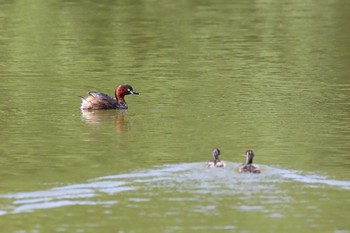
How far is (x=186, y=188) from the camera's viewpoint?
14.3 m

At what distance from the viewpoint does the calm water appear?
13484 mm

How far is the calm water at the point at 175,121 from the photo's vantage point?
1348 cm

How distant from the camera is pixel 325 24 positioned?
111 ft

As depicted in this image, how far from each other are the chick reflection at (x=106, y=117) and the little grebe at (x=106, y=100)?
106mm

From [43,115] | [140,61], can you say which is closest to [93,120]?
[43,115]

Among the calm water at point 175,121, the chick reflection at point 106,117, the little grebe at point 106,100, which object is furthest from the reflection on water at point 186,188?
the little grebe at point 106,100

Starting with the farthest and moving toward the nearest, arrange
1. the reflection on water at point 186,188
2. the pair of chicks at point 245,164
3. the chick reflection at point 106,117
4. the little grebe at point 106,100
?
the little grebe at point 106,100
the chick reflection at point 106,117
the pair of chicks at point 245,164
the reflection on water at point 186,188

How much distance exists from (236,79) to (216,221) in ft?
37.7

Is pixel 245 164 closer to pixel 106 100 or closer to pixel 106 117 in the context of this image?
pixel 106 117

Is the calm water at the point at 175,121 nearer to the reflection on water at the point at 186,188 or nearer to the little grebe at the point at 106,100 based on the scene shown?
the reflection on water at the point at 186,188

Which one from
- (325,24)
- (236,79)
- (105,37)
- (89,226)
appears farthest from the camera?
(325,24)

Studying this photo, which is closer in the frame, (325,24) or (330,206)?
(330,206)

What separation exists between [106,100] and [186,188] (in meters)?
7.52

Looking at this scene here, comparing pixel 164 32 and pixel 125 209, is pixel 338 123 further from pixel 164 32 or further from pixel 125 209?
pixel 164 32
